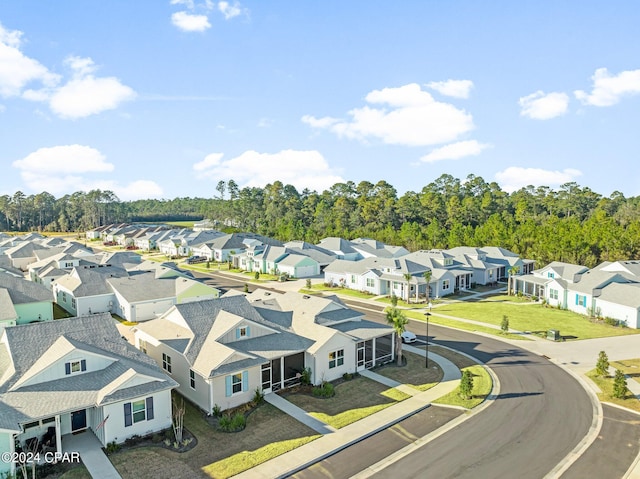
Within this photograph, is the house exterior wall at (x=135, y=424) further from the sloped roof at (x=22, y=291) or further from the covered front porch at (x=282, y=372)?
the sloped roof at (x=22, y=291)

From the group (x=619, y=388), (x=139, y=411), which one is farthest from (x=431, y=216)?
(x=139, y=411)

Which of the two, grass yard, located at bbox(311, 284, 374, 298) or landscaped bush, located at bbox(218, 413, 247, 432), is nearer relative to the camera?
landscaped bush, located at bbox(218, 413, 247, 432)

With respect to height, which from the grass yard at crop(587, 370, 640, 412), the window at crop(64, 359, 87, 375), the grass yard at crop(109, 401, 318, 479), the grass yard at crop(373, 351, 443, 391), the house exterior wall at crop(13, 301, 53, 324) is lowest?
the grass yard at crop(587, 370, 640, 412)

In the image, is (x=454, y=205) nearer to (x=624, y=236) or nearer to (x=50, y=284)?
(x=624, y=236)

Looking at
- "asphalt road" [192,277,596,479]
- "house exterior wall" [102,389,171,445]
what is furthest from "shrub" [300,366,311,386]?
"house exterior wall" [102,389,171,445]

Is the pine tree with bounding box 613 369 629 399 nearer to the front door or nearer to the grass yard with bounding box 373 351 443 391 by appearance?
the grass yard with bounding box 373 351 443 391

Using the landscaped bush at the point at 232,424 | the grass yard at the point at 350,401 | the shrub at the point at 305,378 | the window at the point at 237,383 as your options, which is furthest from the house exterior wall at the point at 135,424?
the shrub at the point at 305,378

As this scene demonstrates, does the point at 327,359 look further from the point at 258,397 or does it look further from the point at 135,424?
the point at 135,424
